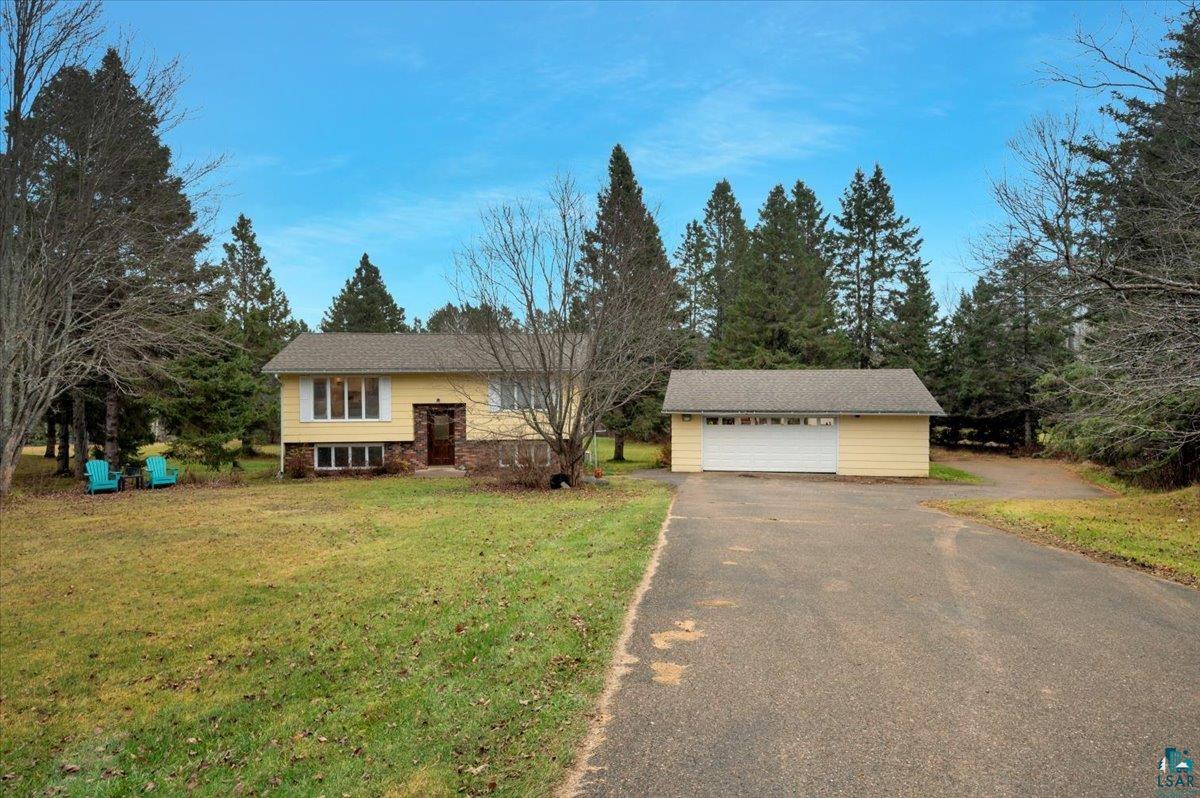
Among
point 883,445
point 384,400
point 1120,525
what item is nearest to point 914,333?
point 883,445

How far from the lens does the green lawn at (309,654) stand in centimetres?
398

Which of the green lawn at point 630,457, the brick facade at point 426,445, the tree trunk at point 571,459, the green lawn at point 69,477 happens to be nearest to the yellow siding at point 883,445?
the green lawn at point 630,457

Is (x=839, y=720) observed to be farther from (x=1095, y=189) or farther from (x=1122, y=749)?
(x=1095, y=189)

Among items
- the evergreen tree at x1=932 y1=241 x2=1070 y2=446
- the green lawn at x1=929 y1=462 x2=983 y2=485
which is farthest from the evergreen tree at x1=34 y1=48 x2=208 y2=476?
the evergreen tree at x1=932 y1=241 x2=1070 y2=446

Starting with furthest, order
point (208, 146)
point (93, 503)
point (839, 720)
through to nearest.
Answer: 1. point (208, 146)
2. point (93, 503)
3. point (839, 720)

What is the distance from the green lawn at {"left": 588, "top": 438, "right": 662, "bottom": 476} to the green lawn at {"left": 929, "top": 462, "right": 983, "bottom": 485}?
9900 mm

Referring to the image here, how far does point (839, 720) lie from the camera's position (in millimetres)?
3828

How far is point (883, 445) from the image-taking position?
21.7m

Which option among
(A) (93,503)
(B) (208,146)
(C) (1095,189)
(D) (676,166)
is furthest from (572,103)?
(A) (93,503)

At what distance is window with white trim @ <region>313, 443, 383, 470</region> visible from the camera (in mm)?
21719

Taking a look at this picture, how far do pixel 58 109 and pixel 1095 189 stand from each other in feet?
71.6

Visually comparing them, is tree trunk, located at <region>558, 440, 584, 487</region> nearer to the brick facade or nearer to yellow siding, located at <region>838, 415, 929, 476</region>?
the brick facade

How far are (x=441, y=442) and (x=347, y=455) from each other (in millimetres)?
3177

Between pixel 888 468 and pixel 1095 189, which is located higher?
pixel 1095 189
